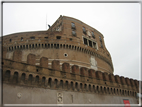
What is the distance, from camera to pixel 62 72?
38.4ft

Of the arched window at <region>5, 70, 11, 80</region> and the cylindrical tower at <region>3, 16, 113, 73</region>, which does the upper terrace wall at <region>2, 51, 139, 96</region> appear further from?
the cylindrical tower at <region>3, 16, 113, 73</region>

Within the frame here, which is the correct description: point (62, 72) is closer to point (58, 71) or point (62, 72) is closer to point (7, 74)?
point (58, 71)

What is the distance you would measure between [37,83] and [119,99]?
1013cm

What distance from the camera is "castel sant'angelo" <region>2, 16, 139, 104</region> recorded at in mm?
9469

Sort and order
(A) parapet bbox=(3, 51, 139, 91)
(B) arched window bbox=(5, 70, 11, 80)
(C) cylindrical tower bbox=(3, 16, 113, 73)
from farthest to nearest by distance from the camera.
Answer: (C) cylindrical tower bbox=(3, 16, 113, 73) → (A) parapet bbox=(3, 51, 139, 91) → (B) arched window bbox=(5, 70, 11, 80)

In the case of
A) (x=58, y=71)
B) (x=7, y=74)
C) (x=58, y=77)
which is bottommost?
(x=58, y=77)

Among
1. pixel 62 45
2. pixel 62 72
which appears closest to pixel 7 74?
pixel 62 72

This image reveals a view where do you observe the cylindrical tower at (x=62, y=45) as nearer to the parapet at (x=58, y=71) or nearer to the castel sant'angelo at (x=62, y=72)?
the castel sant'angelo at (x=62, y=72)

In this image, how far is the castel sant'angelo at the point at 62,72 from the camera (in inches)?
373

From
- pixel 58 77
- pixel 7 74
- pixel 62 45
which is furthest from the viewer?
pixel 62 45

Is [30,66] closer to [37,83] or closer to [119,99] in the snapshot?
[37,83]

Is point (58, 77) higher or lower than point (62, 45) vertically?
lower

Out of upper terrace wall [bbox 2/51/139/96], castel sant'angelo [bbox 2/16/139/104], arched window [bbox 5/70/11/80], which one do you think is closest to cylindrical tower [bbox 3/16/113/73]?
castel sant'angelo [bbox 2/16/139/104]

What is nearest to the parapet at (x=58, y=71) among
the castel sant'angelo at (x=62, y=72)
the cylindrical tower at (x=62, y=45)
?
the castel sant'angelo at (x=62, y=72)
